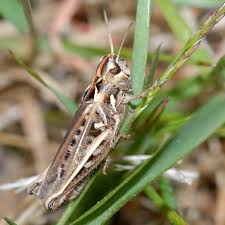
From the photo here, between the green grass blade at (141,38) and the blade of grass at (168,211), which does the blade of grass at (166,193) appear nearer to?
the blade of grass at (168,211)

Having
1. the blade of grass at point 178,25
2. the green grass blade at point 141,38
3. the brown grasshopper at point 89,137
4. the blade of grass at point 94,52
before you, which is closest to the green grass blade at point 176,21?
the blade of grass at point 178,25

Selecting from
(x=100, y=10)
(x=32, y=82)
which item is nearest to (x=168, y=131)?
(x=32, y=82)

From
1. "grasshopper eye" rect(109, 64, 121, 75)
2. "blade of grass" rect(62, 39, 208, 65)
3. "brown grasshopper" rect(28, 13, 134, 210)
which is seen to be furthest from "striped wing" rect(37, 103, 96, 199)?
"blade of grass" rect(62, 39, 208, 65)

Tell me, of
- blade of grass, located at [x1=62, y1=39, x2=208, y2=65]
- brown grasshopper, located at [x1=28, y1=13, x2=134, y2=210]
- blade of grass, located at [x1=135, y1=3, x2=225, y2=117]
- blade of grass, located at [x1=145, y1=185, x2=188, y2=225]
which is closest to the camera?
blade of grass, located at [x1=135, y1=3, x2=225, y2=117]

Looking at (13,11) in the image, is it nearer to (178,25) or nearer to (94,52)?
(94,52)

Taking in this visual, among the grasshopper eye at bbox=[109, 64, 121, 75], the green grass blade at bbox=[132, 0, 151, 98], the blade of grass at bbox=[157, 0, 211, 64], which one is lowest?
the grasshopper eye at bbox=[109, 64, 121, 75]

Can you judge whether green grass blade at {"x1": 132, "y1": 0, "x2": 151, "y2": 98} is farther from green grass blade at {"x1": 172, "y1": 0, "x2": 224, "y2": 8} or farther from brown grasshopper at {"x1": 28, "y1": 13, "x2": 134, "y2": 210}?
green grass blade at {"x1": 172, "y1": 0, "x2": 224, "y2": 8}

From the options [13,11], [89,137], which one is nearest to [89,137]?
[89,137]
